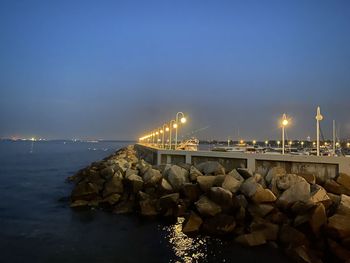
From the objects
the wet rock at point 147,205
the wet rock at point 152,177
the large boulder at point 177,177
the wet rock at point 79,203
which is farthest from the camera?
the wet rock at point 79,203

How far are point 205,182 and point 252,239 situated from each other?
193 inches

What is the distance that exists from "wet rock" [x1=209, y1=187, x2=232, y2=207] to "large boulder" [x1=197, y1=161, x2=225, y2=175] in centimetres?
381

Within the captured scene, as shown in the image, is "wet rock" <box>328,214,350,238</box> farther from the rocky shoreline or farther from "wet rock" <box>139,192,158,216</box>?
"wet rock" <box>139,192,158,216</box>

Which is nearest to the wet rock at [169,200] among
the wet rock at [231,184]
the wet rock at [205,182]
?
the wet rock at [205,182]

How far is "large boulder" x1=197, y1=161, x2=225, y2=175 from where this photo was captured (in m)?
21.2

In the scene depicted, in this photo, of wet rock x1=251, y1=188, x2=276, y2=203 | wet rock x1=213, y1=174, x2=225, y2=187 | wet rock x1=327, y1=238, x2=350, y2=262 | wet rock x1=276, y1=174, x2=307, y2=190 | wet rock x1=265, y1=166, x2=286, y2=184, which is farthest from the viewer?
wet rock x1=213, y1=174, x2=225, y2=187

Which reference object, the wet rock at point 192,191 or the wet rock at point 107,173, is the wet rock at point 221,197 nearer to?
the wet rock at point 192,191

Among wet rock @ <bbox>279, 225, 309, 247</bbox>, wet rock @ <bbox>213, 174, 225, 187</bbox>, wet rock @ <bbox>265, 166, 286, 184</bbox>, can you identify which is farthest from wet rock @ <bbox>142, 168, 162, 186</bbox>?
wet rock @ <bbox>279, 225, 309, 247</bbox>

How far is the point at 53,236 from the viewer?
17.3 m

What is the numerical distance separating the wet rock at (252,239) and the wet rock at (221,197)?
6.40ft

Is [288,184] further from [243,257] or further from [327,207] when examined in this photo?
[243,257]

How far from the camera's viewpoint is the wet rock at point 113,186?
2232 cm

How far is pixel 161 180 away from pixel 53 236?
22.6 feet

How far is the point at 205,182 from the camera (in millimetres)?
19391
